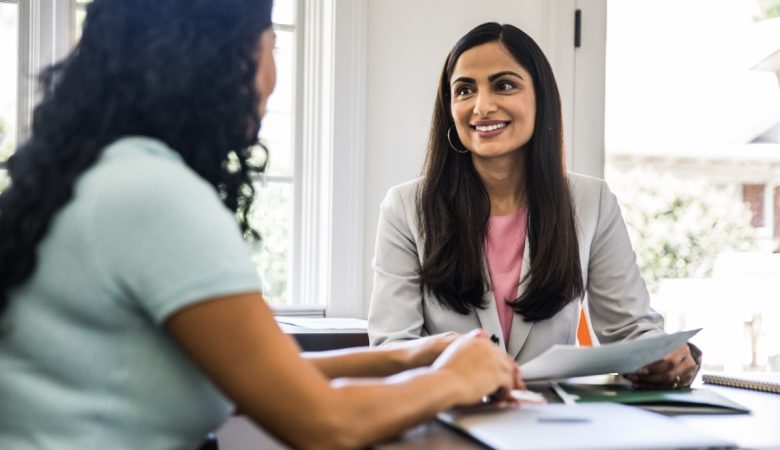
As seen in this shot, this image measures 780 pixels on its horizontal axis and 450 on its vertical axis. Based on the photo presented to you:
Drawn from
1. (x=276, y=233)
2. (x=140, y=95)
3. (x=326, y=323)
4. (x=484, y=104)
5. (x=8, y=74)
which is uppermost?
(x=8, y=74)

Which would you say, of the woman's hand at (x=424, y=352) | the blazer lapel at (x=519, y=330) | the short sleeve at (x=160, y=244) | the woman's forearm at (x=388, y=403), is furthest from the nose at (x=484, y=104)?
the short sleeve at (x=160, y=244)

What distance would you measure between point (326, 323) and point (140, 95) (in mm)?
1714

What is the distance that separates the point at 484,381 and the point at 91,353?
429 mm

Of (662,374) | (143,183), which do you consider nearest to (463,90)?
(662,374)

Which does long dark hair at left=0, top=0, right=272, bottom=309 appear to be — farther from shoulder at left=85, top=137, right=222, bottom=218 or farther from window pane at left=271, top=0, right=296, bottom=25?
window pane at left=271, top=0, right=296, bottom=25

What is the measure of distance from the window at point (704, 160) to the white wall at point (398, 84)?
2.36ft

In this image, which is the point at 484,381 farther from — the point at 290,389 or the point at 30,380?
the point at 30,380

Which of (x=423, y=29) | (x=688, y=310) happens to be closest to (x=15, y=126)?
(x=423, y=29)

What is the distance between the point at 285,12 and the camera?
3.02 meters

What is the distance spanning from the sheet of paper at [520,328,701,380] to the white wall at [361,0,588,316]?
1582 mm

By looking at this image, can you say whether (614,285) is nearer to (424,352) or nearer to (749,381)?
(749,381)

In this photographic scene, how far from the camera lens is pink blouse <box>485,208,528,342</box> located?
6.14 ft

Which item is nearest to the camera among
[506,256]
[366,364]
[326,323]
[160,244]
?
[160,244]

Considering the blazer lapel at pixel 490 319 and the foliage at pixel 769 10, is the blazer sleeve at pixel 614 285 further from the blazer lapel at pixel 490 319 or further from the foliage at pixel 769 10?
the foliage at pixel 769 10
